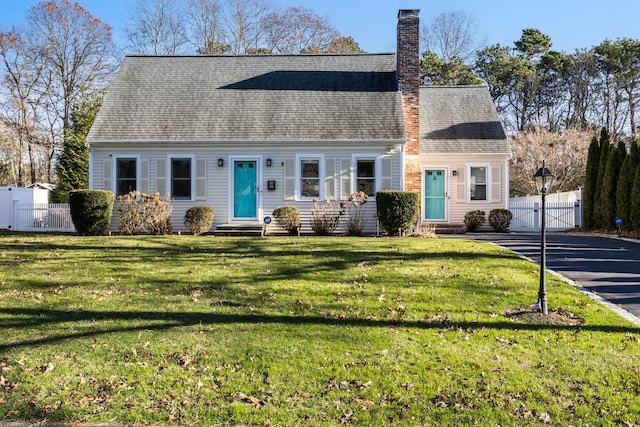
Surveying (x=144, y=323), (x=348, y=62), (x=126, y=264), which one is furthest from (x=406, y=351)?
(x=348, y=62)

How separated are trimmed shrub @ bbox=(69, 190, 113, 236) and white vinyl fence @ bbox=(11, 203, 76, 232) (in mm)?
3698

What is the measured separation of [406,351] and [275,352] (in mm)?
1285

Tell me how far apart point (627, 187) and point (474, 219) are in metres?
4.76

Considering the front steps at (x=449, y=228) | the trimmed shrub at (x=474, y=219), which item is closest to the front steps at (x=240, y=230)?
the front steps at (x=449, y=228)

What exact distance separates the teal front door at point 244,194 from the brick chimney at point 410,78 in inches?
203

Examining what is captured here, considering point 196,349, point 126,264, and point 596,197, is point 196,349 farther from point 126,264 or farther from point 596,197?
point 596,197

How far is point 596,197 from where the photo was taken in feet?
56.7

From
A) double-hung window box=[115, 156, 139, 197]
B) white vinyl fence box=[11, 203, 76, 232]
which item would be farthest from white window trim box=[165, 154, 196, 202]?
white vinyl fence box=[11, 203, 76, 232]

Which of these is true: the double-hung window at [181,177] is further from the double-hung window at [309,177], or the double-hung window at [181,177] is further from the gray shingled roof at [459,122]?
the gray shingled roof at [459,122]

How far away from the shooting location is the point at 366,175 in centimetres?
1566

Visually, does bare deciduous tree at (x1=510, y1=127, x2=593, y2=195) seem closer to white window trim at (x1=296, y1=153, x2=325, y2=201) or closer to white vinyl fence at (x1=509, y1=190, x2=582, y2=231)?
white vinyl fence at (x1=509, y1=190, x2=582, y2=231)

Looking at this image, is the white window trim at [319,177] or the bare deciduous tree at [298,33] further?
the bare deciduous tree at [298,33]

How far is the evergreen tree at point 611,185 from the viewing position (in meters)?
16.3

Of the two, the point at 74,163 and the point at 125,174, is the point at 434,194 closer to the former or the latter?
the point at 125,174
